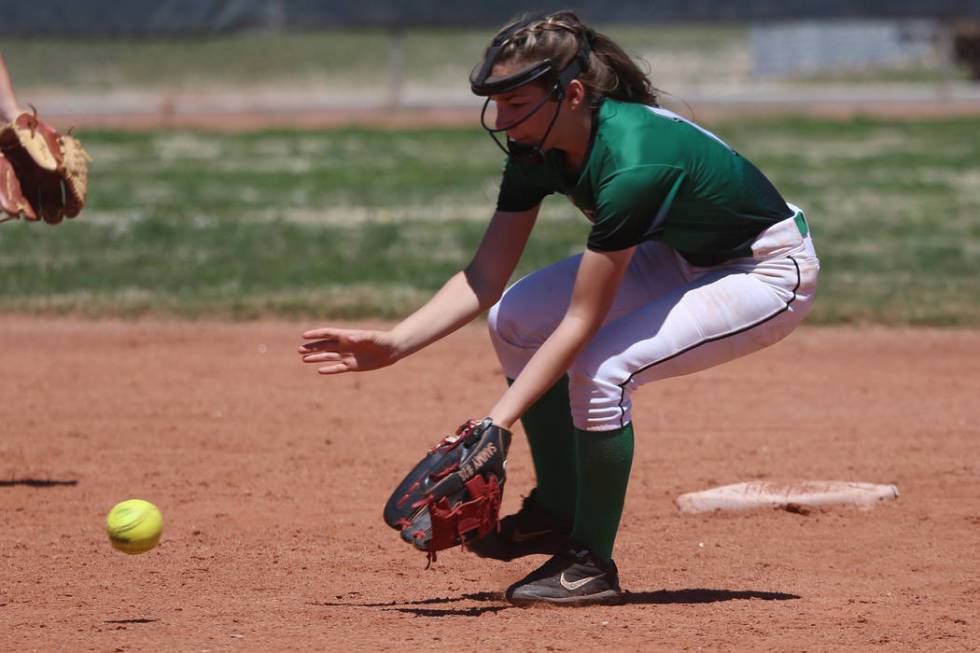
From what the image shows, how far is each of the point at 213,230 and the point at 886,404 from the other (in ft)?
20.0

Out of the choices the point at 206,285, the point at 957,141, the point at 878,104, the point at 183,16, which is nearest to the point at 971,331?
the point at 206,285

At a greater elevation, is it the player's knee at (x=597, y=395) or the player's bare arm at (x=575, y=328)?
the player's bare arm at (x=575, y=328)

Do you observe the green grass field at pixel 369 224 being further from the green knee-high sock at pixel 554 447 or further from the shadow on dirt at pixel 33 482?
the green knee-high sock at pixel 554 447

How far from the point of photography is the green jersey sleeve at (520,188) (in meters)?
3.88

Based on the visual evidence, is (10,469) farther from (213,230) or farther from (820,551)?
(213,230)

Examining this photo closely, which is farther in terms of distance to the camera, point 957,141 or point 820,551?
point 957,141

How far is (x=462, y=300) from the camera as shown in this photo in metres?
4.00

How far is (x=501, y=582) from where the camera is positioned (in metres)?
4.32

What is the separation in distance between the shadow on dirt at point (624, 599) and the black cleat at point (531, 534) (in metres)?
0.14

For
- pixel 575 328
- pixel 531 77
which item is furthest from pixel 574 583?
pixel 531 77

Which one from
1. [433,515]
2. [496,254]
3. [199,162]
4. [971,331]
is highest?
[199,162]

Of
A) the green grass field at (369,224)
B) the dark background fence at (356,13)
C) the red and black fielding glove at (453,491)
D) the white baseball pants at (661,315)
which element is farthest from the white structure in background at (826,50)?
the red and black fielding glove at (453,491)

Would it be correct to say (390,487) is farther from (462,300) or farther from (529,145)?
(529,145)

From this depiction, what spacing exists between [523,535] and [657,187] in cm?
117
